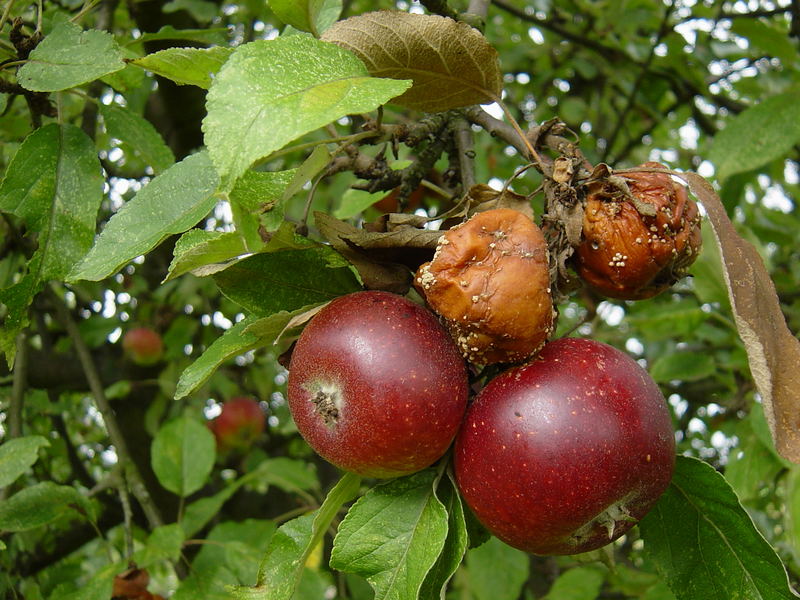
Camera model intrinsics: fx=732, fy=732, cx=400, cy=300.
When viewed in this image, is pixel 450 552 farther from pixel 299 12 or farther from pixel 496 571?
pixel 496 571

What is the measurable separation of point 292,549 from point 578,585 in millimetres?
1359

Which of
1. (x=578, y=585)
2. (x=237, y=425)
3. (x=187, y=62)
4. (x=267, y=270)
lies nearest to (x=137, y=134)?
(x=187, y=62)

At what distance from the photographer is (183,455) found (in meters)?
2.18

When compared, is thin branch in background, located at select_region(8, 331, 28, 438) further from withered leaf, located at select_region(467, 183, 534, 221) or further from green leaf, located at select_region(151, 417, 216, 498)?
withered leaf, located at select_region(467, 183, 534, 221)

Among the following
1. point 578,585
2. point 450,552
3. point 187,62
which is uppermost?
point 187,62

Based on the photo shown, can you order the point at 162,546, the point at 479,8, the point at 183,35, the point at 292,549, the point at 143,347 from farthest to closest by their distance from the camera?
the point at 143,347
the point at 162,546
the point at 183,35
the point at 479,8
the point at 292,549

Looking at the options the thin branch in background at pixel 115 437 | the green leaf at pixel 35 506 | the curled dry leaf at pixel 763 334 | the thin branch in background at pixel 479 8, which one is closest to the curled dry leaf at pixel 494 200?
the curled dry leaf at pixel 763 334

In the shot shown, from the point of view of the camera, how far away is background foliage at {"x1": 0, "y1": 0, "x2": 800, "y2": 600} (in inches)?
38.7

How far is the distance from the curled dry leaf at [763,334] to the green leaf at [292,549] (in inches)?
22.3

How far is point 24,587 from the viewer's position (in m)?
1.96

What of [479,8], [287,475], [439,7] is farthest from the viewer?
[287,475]

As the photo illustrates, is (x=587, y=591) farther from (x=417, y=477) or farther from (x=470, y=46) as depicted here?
(x=470, y=46)

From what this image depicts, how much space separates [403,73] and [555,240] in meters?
0.31

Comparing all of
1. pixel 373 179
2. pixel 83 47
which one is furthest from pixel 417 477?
pixel 83 47
